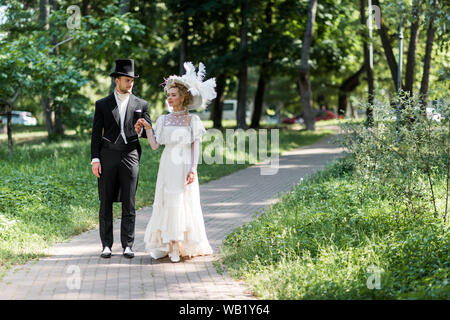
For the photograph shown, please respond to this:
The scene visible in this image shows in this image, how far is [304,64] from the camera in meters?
29.6

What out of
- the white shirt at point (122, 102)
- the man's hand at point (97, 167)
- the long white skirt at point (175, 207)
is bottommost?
the long white skirt at point (175, 207)

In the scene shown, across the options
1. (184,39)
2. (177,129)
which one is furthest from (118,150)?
(184,39)

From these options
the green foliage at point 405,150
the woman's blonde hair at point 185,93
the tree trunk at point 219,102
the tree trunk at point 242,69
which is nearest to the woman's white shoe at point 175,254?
the woman's blonde hair at point 185,93

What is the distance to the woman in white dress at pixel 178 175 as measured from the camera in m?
7.33

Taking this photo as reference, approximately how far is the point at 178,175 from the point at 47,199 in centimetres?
436

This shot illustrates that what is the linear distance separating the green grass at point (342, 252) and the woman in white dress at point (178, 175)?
1.97 ft

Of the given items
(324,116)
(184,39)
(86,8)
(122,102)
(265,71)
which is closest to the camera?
(122,102)

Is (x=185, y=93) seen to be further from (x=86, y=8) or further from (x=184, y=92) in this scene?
(x=86, y=8)

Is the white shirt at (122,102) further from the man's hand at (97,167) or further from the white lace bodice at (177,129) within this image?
the man's hand at (97,167)

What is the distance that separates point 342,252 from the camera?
6691mm

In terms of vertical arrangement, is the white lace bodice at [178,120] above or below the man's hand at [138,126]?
above

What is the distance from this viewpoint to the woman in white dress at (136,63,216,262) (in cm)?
733

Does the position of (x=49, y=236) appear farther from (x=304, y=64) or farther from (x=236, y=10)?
(x=236, y=10)

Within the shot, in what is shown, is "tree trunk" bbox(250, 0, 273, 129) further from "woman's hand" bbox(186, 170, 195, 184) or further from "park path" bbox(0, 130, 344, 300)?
"woman's hand" bbox(186, 170, 195, 184)
